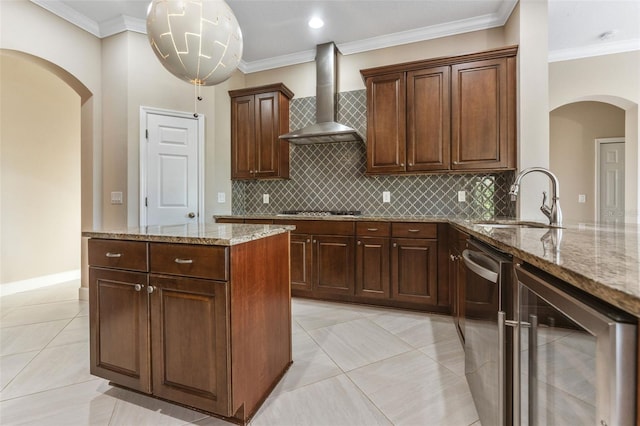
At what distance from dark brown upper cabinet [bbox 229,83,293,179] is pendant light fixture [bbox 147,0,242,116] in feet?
6.79

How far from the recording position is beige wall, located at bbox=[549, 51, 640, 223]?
3.79 meters

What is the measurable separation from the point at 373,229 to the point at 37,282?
171 inches

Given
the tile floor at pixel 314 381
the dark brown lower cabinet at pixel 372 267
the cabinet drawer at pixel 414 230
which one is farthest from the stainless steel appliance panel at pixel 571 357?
the dark brown lower cabinet at pixel 372 267

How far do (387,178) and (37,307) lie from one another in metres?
4.03

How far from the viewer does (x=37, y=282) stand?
387 centimetres

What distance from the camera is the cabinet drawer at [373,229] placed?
9.75ft

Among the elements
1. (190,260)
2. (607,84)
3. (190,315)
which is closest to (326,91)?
(190,260)

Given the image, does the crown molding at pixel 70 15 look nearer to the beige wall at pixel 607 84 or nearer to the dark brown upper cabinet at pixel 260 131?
the dark brown upper cabinet at pixel 260 131

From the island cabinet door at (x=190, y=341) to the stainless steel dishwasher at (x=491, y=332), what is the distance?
42.9 inches

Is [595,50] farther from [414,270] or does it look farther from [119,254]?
[119,254]

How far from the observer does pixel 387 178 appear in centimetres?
359

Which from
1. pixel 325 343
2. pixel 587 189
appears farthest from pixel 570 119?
pixel 325 343

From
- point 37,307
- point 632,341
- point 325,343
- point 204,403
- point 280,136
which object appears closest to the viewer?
point 632,341

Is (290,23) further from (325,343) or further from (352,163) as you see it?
(325,343)
